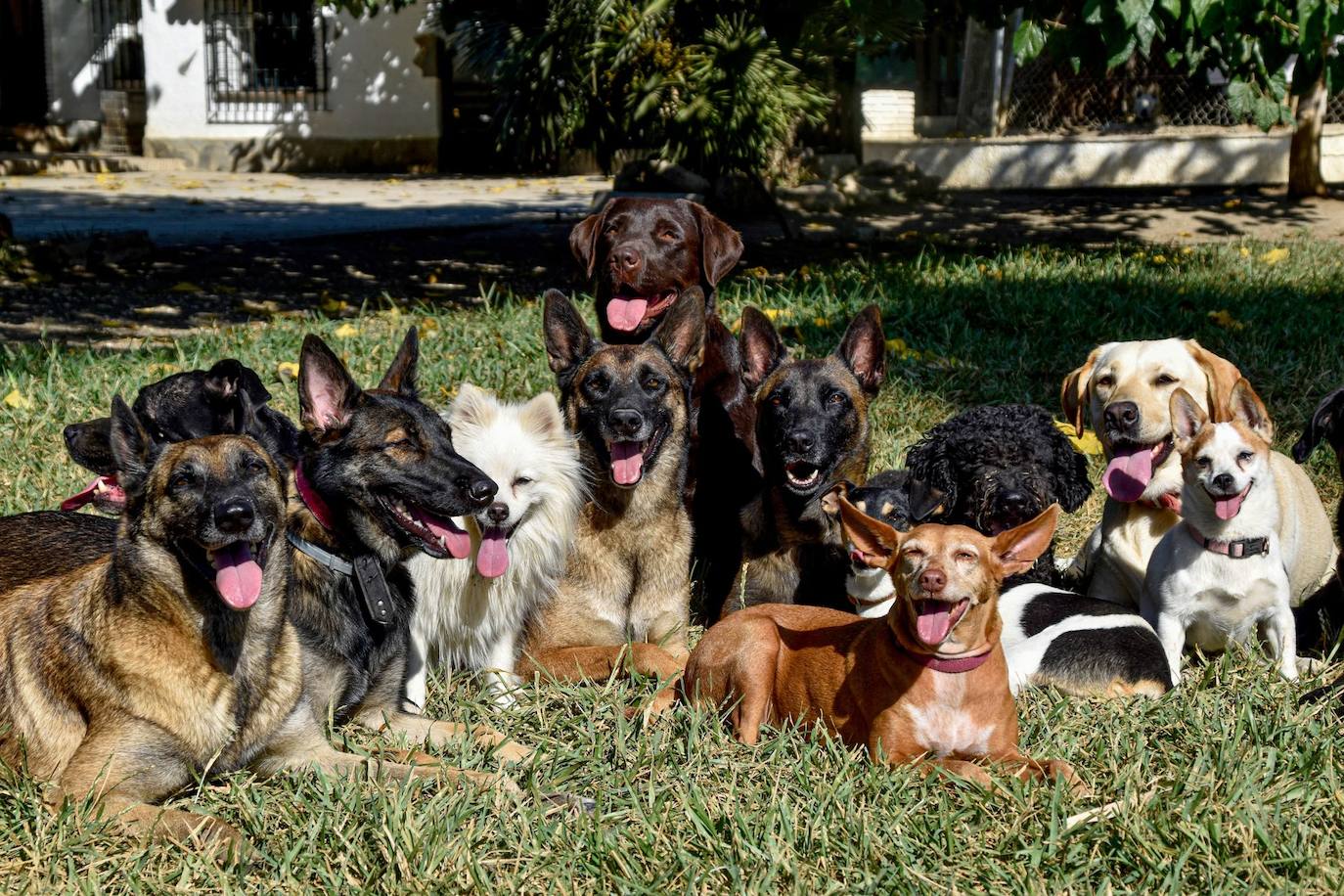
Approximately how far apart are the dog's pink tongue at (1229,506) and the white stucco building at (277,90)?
2414 cm

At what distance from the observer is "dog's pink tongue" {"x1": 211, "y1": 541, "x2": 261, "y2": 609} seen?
350cm

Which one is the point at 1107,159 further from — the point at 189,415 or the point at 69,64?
the point at 69,64

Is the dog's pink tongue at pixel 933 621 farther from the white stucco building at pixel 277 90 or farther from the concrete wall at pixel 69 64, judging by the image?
the concrete wall at pixel 69 64

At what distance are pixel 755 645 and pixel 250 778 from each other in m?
1.56

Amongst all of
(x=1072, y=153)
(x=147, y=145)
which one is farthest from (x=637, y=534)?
(x=147, y=145)

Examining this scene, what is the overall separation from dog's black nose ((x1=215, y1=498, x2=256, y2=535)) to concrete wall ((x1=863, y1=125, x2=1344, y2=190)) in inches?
697

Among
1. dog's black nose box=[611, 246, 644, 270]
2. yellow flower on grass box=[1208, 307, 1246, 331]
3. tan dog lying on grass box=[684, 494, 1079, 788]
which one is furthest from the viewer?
yellow flower on grass box=[1208, 307, 1246, 331]

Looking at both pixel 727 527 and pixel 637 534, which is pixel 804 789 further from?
pixel 727 527

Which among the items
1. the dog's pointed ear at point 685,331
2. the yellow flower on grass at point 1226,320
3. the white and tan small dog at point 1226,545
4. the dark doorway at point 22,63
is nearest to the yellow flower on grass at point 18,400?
the dog's pointed ear at point 685,331

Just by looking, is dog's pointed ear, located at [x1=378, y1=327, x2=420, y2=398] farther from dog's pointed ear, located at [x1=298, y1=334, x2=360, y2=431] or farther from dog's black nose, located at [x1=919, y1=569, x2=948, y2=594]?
dog's black nose, located at [x1=919, y1=569, x2=948, y2=594]

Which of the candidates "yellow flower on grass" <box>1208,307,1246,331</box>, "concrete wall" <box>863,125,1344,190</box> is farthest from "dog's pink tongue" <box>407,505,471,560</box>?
"concrete wall" <box>863,125,1344,190</box>

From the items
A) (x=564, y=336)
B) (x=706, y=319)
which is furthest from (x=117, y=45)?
(x=564, y=336)

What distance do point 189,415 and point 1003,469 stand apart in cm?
308

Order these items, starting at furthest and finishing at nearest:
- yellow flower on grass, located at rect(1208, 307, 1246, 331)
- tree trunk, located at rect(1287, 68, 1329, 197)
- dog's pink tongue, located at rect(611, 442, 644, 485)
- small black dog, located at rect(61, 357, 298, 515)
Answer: tree trunk, located at rect(1287, 68, 1329, 197), yellow flower on grass, located at rect(1208, 307, 1246, 331), small black dog, located at rect(61, 357, 298, 515), dog's pink tongue, located at rect(611, 442, 644, 485)
